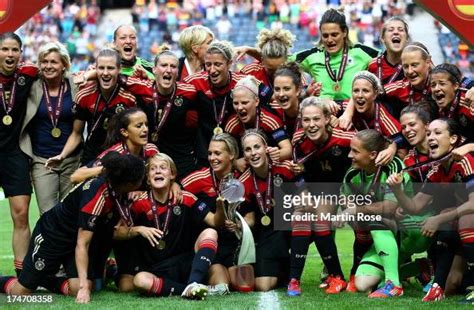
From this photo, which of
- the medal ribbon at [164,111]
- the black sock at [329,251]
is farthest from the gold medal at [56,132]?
the black sock at [329,251]

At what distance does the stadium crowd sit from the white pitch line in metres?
0.14

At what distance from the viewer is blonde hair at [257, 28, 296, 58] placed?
8016 mm

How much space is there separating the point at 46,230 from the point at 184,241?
0.92 meters

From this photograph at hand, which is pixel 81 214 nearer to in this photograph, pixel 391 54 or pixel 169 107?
pixel 169 107

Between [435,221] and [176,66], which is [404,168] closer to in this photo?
[435,221]

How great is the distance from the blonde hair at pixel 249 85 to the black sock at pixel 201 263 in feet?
4.07

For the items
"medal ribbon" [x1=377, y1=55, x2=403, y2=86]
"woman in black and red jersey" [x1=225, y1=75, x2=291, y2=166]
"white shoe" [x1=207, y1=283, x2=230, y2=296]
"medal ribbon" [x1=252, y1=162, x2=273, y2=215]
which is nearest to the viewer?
"white shoe" [x1=207, y1=283, x2=230, y2=296]

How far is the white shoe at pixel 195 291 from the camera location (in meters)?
6.47

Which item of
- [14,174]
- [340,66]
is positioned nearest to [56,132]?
[14,174]

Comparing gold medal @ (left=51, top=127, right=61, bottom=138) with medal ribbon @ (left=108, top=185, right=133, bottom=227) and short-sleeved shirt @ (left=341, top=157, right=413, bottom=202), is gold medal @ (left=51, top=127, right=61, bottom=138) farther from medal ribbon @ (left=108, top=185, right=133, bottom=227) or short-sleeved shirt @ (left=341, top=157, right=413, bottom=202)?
short-sleeved shirt @ (left=341, top=157, right=413, bottom=202)

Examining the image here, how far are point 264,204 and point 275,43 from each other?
1.45 meters

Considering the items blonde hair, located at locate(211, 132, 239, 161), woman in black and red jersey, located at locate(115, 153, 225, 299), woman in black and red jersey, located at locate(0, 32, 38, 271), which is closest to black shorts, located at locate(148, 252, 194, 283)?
woman in black and red jersey, located at locate(115, 153, 225, 299)

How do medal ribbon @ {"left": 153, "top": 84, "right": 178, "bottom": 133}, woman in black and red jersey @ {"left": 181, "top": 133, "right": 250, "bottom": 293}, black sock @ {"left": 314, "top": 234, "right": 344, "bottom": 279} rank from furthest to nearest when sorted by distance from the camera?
medal ribbon @ {"left": 153, "top": 84, "right": 178, "bottom": 133} → woman in black and red jersey @ {"left": 181, "top": 133, "right": 250, "bottom": 293} → black sock @ {"left": 314, "top": 234, "right": 344, "bottom": 279}

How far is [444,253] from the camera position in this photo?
660 cm
